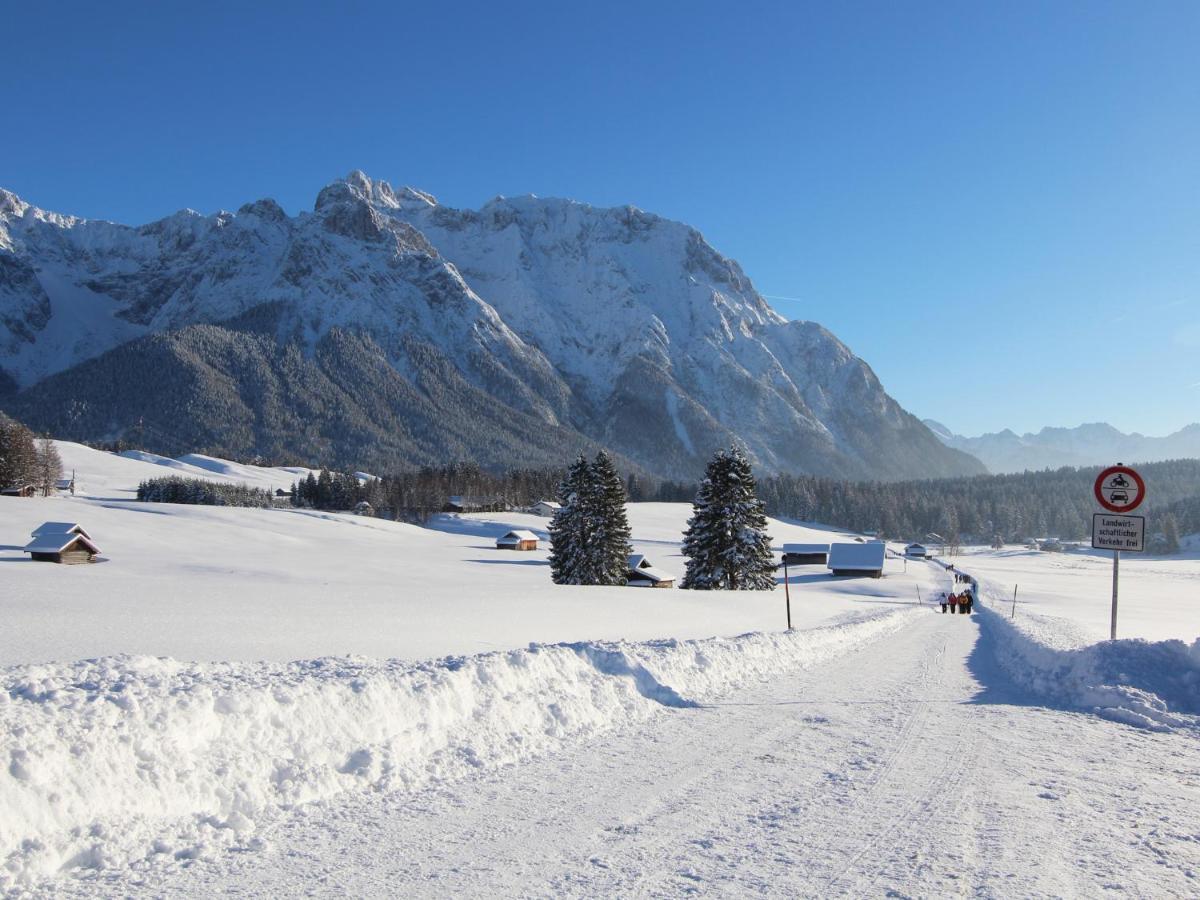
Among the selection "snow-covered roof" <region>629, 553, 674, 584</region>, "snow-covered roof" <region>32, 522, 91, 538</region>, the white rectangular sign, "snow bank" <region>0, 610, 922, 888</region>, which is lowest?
"snow-covered roof" <region>629, 553, 674, 584</region>

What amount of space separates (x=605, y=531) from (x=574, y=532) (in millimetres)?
2034

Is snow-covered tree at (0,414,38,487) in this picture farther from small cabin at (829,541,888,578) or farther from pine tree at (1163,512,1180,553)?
pine tree at (1163,512,1180,553)

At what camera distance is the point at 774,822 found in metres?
5.86

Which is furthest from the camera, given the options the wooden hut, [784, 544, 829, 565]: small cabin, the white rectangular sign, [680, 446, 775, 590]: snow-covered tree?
the wooden hut

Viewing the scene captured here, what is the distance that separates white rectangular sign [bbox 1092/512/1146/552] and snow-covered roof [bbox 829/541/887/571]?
6763 cm

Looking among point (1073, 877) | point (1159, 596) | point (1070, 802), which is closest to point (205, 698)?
point (1073, 877)

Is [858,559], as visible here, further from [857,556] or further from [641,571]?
[641,571]

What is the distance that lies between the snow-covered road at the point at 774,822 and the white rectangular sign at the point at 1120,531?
4367 millimetres

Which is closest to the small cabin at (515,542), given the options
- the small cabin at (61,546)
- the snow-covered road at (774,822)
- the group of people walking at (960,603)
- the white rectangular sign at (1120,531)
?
the small cabin at (61,546)

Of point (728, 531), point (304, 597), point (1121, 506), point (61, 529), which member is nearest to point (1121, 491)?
point (1121, 506)

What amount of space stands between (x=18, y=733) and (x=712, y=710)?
25.1ft

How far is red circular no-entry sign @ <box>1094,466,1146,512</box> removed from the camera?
1258 cm

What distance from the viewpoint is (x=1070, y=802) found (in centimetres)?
631

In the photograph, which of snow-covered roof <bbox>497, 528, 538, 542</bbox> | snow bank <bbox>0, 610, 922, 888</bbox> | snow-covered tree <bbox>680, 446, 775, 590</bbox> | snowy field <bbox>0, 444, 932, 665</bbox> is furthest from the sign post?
snow-covered roof <bbox>497, 528, 538, 542</bbox>
